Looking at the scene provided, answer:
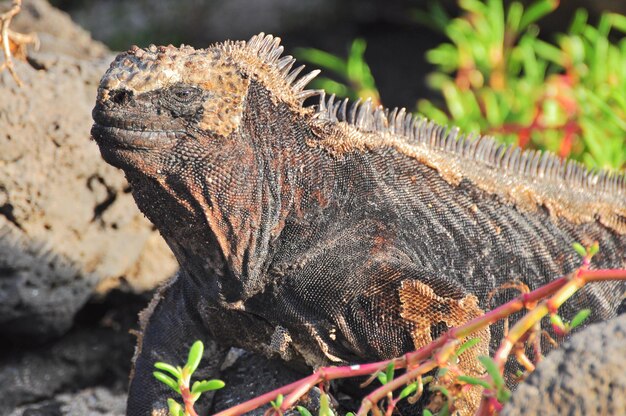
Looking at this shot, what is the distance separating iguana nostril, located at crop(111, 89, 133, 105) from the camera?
2779 mm

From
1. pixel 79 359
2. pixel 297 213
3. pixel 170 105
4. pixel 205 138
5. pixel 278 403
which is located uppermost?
pixel 170 105

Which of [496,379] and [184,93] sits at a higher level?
[184,93]

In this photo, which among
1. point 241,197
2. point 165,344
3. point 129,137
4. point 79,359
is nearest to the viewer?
point 129,137

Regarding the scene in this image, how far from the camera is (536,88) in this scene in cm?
613

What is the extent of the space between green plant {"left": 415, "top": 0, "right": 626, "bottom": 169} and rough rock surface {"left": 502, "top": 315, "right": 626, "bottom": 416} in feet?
10.1

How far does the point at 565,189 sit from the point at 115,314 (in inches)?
83.2

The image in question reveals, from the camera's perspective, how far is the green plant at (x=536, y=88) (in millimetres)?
5266

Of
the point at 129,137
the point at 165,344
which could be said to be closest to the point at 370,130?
the point at 129,137

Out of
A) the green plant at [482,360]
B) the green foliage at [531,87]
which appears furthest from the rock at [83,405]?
the green foliage at [531,87]

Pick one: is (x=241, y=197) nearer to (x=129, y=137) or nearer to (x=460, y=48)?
(x=129, y=137)

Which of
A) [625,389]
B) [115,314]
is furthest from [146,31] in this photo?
[625,389]

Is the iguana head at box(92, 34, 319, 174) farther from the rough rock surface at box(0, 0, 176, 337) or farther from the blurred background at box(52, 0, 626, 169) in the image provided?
the blurred background at box(52, 0, 626, 169)

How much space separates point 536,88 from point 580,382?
439 cm

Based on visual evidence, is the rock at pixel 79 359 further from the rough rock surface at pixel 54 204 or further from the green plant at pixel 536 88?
the green plant at pixel 536 88
